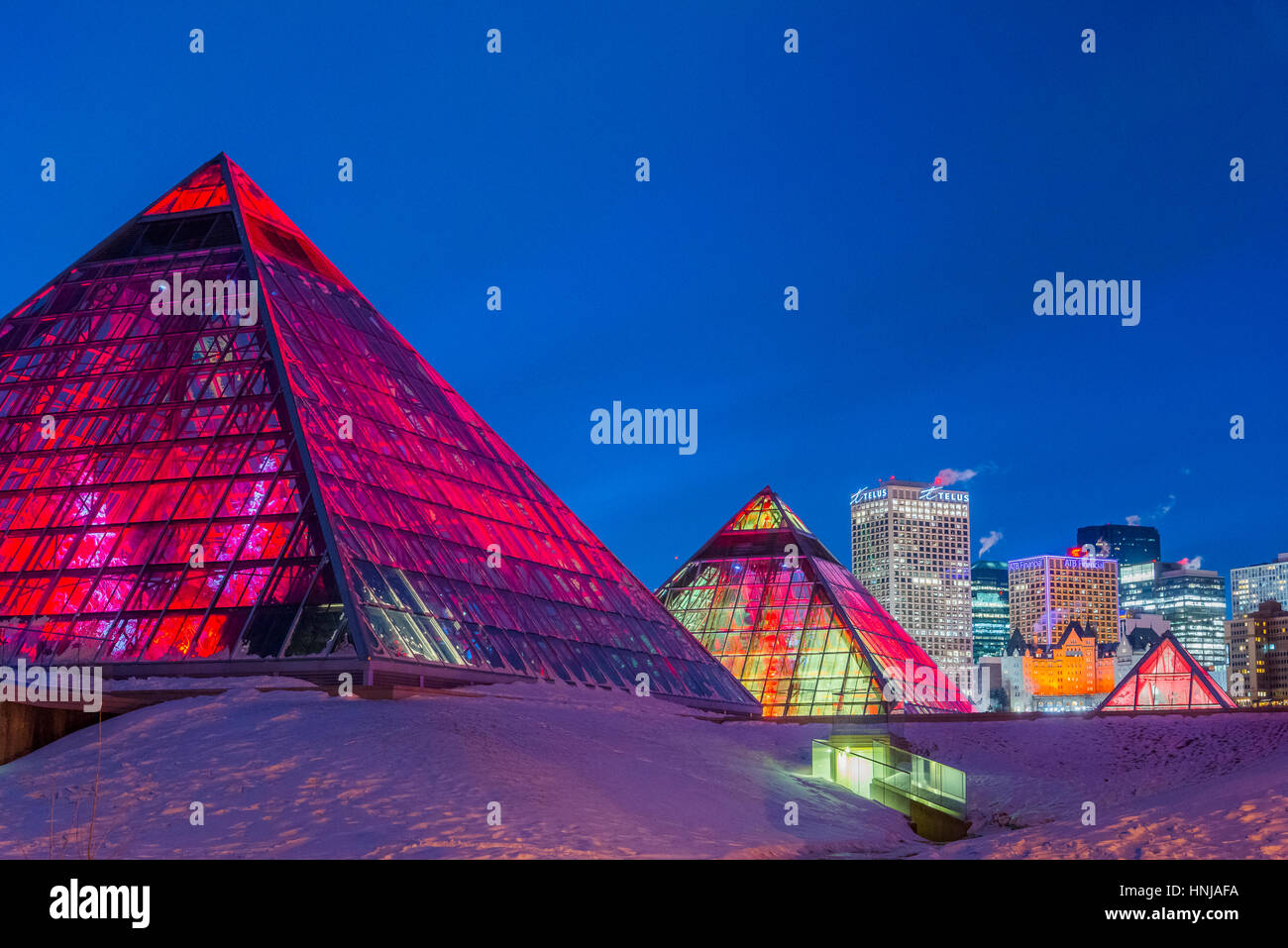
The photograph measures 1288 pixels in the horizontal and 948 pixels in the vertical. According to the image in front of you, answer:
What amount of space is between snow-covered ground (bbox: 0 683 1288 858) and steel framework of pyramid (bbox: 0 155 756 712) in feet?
6.81

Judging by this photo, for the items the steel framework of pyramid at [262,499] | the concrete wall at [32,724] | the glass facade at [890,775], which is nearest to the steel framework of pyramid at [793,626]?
the steel framework of pyramid at [262,499]

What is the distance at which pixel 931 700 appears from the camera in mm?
64375

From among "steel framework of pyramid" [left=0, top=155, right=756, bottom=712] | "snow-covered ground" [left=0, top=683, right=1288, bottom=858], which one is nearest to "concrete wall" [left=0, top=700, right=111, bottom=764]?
"snow-covered ground" [left=0, top=683, right=1288, bottom=858]

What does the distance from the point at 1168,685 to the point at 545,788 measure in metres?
35.8

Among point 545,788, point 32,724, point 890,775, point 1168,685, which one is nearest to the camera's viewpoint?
point 545,788

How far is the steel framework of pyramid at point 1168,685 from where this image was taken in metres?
55.4

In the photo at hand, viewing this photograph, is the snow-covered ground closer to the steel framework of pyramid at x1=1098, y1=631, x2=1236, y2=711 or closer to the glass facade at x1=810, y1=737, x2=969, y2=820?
the glass facade at x1=810, y1=737, x2=969, y2=820

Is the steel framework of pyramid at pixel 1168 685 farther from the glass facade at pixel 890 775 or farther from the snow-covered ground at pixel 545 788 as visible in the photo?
the glass facade at pixel 890 775

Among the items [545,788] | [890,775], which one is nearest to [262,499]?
[545,788]

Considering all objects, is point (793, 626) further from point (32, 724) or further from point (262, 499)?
point (32, 724)

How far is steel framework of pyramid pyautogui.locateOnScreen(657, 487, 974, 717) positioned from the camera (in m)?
61.4

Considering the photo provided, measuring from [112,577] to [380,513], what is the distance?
6.08 m

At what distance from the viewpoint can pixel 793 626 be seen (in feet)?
212
